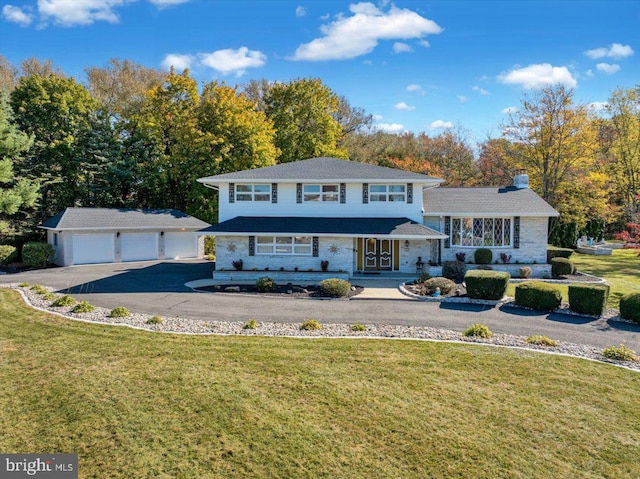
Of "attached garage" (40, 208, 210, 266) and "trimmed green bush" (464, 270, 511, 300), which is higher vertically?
"attached garage" (40, 208, 210, 266)

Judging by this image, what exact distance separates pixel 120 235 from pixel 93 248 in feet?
6.43

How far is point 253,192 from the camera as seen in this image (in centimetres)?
2366

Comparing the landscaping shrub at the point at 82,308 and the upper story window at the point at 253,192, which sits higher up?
the upper story window at the point at 253,192

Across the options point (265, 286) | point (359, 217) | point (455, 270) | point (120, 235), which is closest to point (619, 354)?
point (455, 270)

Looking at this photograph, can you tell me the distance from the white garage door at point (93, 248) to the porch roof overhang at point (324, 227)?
11.0 meters

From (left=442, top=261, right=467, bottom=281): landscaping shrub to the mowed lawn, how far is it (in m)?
2.42

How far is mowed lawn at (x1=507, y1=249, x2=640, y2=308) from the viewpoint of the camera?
59.3 ft

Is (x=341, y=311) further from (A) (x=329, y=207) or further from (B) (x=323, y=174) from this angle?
(B) (x=323, y=174)

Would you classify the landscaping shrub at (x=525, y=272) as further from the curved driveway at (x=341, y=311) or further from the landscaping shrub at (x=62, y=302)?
the landscaping shrub at (x=62, y=302)

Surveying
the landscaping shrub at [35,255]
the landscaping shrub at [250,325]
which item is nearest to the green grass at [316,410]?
the landscaping shrub at [250,325]

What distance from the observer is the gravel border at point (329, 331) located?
10.4 m

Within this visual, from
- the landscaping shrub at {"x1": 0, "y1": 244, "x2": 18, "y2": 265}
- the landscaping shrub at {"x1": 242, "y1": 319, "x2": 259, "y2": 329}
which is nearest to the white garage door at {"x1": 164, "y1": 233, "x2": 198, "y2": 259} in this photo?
the landscaping shrub at {"x1": 0, "y1": 244, "x2": 18, "y2": 265}

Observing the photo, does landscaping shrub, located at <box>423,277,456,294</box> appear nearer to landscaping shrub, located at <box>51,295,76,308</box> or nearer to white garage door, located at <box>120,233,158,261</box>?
landscaping shrub, located at <box>51,295,76,308</box>

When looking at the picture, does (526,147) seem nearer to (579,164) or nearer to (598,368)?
(579,164)
